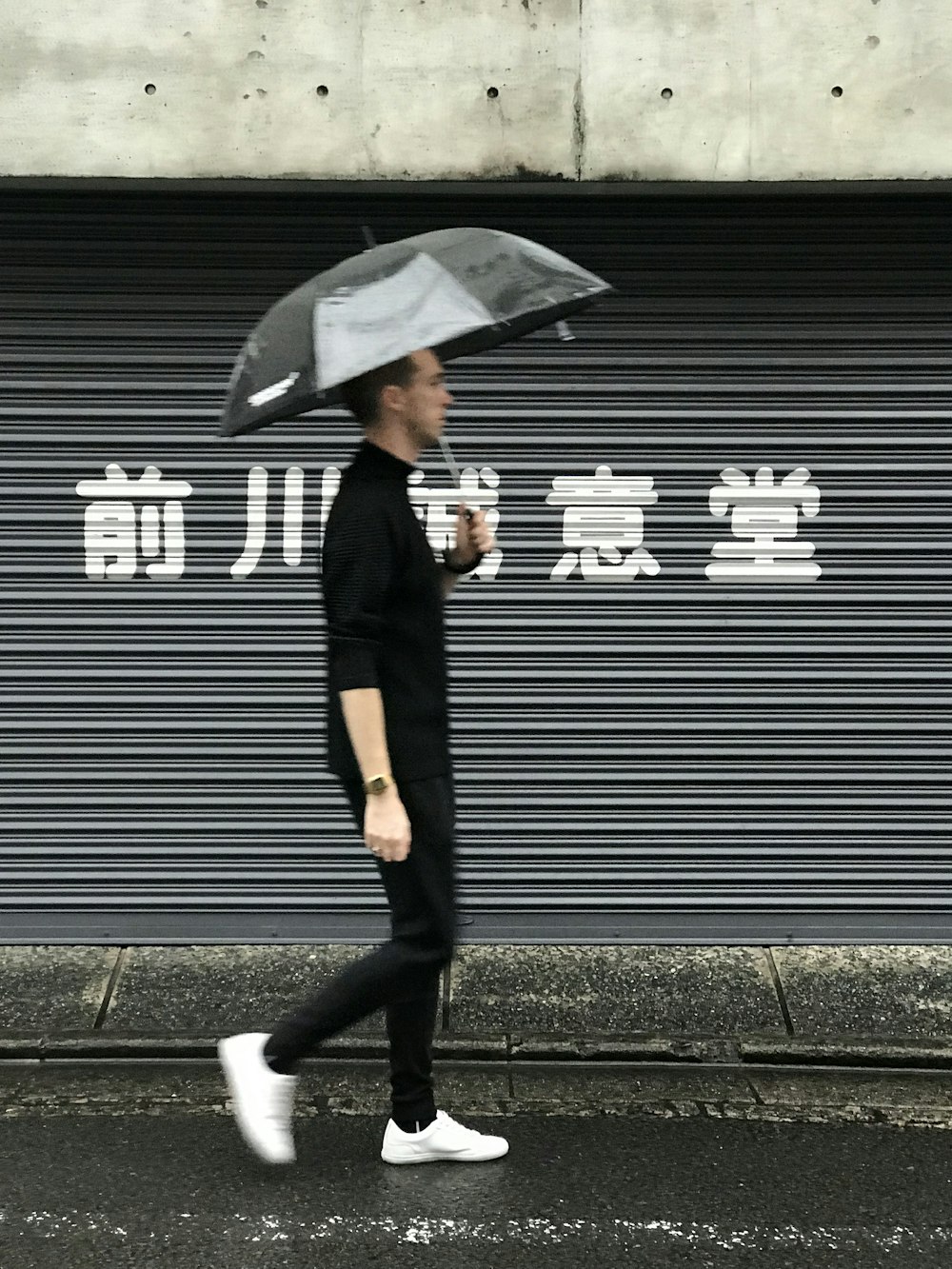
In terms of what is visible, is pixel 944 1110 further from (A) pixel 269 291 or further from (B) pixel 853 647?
(A) pixel 269 291

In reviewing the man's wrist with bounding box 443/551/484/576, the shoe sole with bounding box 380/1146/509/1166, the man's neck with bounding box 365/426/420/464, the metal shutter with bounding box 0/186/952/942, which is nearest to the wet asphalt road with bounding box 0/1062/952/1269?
the shoe sole with bounding box 380/1146/509/1166

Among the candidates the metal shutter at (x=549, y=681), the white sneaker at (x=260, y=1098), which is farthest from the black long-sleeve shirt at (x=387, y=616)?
the metal shutter at (x=549, y=681)

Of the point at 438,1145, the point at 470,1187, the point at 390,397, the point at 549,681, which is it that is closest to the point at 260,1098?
the point at 438,1145

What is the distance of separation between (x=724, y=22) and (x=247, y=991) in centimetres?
400

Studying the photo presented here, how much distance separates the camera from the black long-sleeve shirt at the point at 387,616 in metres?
3.62

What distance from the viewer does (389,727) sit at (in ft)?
12.4

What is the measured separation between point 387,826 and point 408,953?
17.3 inches

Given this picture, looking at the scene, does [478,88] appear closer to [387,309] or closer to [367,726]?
[387,309]

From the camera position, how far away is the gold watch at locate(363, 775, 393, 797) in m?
3.60

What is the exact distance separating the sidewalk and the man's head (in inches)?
87.8

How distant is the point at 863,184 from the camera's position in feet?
18.4

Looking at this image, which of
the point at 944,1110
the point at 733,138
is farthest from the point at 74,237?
the point at 944,1110

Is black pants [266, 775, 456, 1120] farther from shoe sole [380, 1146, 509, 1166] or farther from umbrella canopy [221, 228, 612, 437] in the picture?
umbrella canopy [221, 228, 612, 437]

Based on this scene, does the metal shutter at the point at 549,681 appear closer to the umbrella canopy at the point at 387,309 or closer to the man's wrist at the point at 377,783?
the umbrella canopy at the point at 387,309
